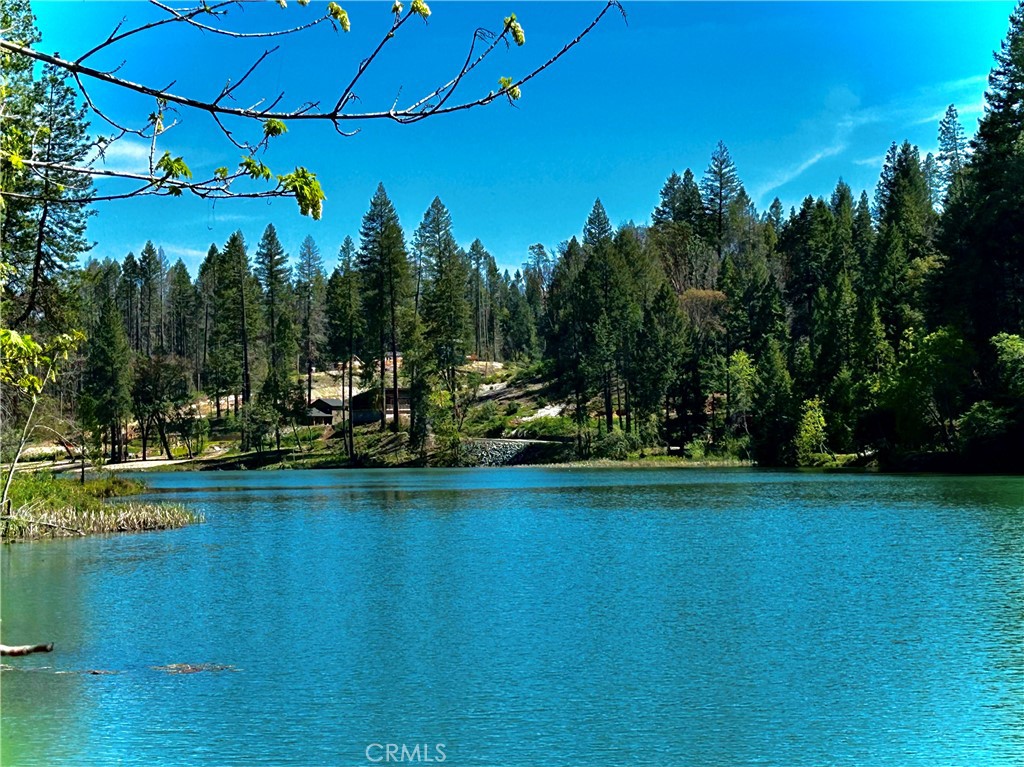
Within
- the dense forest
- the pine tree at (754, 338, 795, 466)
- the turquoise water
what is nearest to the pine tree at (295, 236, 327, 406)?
the dense forest

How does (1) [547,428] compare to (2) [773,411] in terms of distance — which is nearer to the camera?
(2) [773,411]

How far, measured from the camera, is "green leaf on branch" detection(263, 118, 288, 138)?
4473 millimetres

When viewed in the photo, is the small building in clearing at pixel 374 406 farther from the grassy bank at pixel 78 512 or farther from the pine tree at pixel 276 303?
the grassy bank at pixel 78 512

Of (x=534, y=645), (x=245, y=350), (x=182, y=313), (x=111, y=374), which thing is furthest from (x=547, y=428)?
(x=534, y=645)

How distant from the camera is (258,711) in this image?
11320mm

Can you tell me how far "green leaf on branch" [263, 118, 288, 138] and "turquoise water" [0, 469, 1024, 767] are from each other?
7.11 metres

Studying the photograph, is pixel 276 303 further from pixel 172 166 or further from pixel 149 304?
pixel 172 166

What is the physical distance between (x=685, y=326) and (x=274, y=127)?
8189cm

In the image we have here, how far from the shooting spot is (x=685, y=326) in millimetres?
84688

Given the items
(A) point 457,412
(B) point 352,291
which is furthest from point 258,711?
(B) point 352,291

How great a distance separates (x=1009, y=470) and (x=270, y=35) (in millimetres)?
56127

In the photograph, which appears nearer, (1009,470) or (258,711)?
(258,711)

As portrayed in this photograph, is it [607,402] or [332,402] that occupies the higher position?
[332,402]

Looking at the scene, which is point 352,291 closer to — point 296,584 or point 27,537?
point 27,537
